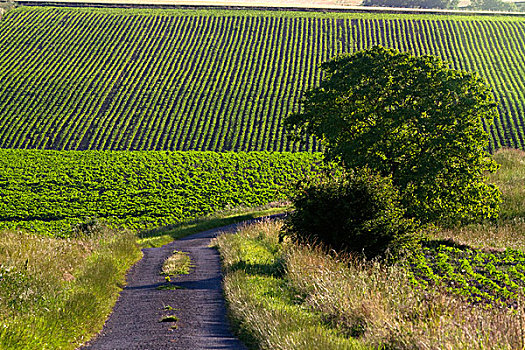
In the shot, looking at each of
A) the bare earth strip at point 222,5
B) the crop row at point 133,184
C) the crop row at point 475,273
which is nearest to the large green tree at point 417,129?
the crop row at point 475,273

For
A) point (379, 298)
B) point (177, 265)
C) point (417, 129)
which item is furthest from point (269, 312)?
point (417, 129)

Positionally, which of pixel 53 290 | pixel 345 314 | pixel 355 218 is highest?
pixel 345 314

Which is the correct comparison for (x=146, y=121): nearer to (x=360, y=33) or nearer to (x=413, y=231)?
(x=360, y=33)

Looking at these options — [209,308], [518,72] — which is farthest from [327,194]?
[518,72]

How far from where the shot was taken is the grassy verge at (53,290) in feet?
36.1

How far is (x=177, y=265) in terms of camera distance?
2106 centimetres

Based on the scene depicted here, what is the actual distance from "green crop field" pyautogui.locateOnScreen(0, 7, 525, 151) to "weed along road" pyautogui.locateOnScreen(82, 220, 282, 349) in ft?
149

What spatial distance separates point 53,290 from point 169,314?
258cm

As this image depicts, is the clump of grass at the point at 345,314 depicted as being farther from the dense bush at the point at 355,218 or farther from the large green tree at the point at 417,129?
the large green tree at the point at 417,129

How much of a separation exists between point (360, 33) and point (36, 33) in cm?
4670

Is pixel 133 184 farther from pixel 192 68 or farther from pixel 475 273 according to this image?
pixel 475 273

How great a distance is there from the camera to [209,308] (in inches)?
570

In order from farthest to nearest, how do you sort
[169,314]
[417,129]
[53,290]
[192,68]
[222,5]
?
1. [222,5]
2. [192,68]
3. [417,129]
4. [53,290]
5. [169,314]

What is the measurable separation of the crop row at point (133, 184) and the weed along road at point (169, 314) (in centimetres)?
2569
